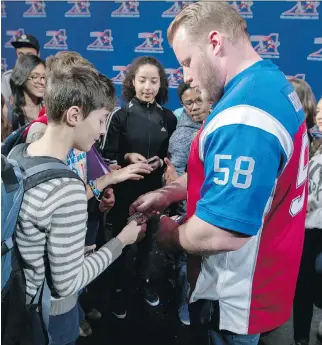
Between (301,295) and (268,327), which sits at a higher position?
(268,327)

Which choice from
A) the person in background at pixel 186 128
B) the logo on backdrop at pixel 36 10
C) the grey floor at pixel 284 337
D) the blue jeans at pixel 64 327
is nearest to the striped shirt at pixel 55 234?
the blue jeans at pixel 64 327

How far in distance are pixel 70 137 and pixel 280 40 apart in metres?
3.24

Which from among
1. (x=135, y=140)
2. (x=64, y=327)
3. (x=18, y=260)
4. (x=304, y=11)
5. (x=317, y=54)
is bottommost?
(x=64, y=327)

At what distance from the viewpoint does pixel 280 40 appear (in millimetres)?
3906

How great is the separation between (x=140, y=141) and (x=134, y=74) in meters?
0.49

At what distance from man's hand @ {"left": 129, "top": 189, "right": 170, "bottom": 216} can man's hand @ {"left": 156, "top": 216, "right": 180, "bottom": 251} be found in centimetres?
22

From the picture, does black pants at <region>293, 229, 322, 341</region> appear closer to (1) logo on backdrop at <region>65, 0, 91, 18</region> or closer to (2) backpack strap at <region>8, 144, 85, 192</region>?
(2) backpack strap at <region>8, 144, 85, 192</region>

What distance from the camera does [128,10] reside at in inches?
177

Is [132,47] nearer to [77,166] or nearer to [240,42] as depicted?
[77,166]

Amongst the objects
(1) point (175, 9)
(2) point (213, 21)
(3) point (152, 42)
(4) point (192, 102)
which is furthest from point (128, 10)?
(2) point (213, 21)

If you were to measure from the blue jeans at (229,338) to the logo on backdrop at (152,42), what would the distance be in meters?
3.74

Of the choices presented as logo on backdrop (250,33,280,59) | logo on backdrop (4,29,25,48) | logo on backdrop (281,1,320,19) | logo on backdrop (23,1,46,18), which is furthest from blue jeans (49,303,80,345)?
logo on backdrop (4,29,25,48)

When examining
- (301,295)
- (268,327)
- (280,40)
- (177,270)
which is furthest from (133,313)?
(280,40)

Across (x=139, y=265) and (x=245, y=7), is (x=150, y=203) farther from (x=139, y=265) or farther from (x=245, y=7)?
(x=245, y=7)
